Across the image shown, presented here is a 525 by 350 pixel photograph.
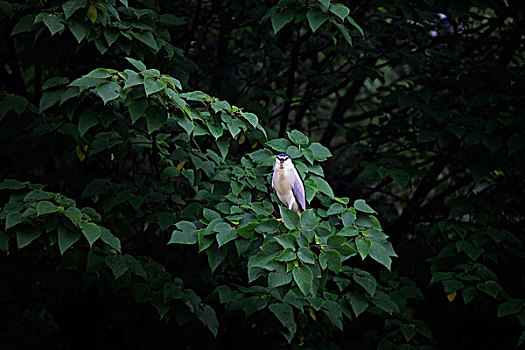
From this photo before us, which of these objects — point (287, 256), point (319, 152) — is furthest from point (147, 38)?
point (287, 256)

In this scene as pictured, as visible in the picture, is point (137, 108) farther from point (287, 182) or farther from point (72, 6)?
point (287, 182)

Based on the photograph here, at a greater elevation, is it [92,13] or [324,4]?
[324,4]

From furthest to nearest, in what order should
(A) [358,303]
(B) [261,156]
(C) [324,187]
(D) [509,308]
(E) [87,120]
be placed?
(D) [509,308] → (A) [358,303] → (B) [261,156] → (C) [324,187] → (E) [87,120]

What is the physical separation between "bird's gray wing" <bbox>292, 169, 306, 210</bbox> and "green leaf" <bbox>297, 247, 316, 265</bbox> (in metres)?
0.59

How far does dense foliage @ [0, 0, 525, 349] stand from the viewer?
2.14 m

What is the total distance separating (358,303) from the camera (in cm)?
280

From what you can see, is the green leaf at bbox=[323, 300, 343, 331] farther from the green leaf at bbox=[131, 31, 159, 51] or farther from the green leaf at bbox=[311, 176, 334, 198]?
the green leaf at bbox=[131, 31, 159, 51]

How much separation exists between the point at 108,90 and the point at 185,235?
2.25 feet

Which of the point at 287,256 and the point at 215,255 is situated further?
the point at 215,255

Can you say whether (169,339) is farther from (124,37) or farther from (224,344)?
(124,37)

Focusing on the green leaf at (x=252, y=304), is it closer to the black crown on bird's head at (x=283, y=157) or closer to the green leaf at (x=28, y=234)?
the black crown on bird's head at (x=283, y=157)

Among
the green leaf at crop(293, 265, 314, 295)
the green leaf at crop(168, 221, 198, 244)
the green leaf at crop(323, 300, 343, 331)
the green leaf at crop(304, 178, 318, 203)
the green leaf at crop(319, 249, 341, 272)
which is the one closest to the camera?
the green leaf at crop(293, 265, 314, 295)

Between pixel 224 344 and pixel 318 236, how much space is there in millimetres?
1965

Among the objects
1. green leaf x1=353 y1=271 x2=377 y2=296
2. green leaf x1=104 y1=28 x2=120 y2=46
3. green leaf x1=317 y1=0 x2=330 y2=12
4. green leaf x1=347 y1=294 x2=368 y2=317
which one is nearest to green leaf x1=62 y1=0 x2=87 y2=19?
green leaf x1=104 y1=28 x2=120 y2=46
